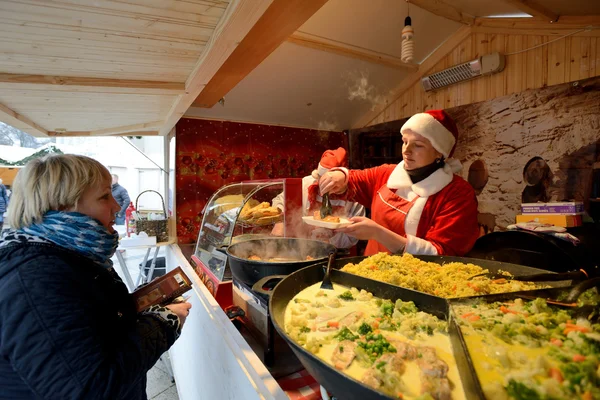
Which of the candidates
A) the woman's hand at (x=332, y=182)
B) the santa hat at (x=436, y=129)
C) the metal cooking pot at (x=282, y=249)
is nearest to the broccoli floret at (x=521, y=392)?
the metal cooking pot at (x=282, y=249)

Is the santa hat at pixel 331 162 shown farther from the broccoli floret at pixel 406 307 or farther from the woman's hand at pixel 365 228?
the broccoli floret at pixel 406 307

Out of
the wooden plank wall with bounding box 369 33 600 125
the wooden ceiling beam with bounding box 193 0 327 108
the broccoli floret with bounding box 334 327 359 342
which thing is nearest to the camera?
the broccoli floret with bounding box 334 327 359 342

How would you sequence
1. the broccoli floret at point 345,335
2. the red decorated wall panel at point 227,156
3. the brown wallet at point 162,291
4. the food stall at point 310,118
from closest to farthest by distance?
the broccoli floret at point 345,335, the food stall at point 310,118, the brown wallet at point 162,291, the red decorated wall panel at point 227,156

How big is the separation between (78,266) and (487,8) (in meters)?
5.44

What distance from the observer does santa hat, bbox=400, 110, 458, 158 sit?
79.6 inches

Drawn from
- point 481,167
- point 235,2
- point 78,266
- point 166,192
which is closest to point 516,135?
point 481,167

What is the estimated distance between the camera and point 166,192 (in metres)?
5.95

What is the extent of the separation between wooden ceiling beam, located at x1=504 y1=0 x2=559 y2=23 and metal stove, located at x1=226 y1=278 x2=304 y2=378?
4.40 meters

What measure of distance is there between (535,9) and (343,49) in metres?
2.40

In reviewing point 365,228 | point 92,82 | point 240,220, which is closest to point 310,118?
point 240,220

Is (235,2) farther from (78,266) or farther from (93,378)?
(93,378)

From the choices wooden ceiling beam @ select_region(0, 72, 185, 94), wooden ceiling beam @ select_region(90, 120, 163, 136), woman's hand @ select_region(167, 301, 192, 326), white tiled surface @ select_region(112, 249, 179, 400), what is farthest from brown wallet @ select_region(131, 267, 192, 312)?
wooden ceiling beam @ select_region(90, 120, 163, 136)

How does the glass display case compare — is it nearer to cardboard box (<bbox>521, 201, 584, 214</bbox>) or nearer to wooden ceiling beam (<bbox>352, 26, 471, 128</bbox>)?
cardboard box (<bbox>521, 201, 584, 214</bbox>)

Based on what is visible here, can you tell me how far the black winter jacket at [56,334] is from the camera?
3.32ft
